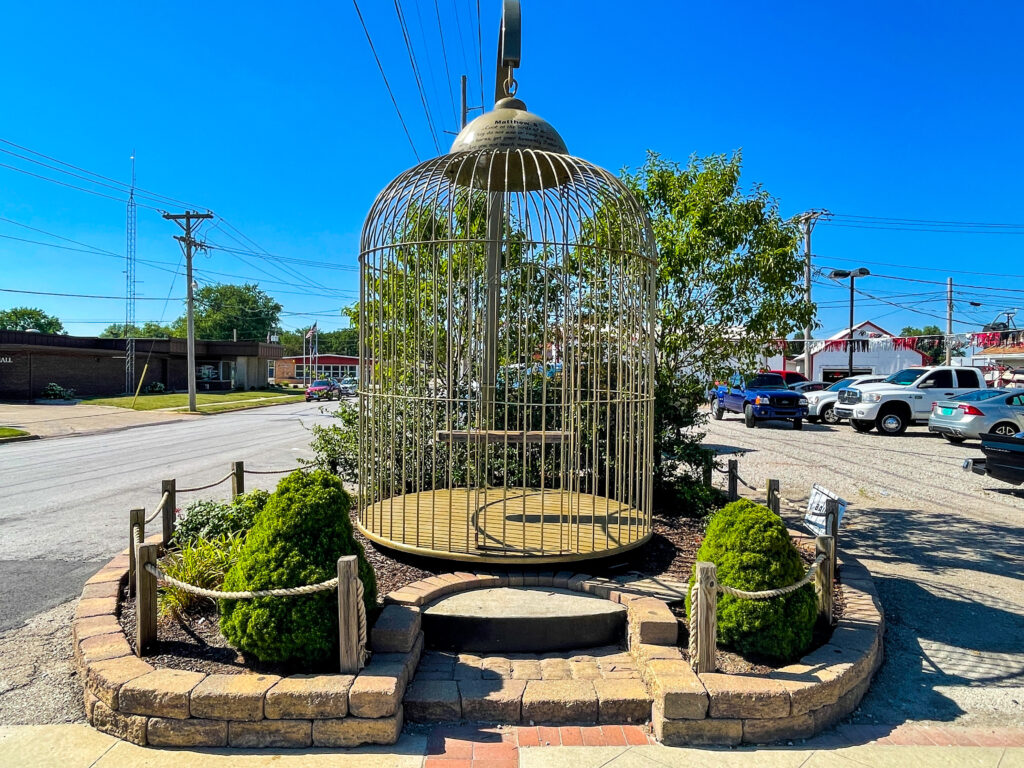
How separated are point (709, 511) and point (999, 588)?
7.98 feet

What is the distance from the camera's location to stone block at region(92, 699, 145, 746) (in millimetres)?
2988

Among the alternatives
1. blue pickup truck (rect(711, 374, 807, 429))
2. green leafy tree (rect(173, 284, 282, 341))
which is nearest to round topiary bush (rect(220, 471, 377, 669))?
blue pickup truck (rect(711, 374, 807, 429))

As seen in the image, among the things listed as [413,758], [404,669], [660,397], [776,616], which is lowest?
[413,758]

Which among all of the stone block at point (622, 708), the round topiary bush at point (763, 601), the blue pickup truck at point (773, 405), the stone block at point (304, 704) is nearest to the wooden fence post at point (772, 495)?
the round topiary bush at point (763, 601)

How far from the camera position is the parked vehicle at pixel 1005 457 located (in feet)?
31.1

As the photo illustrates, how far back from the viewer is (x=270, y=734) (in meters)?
2.98

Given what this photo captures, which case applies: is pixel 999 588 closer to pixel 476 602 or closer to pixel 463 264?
pixel 476 602

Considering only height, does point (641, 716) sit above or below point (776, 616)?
below

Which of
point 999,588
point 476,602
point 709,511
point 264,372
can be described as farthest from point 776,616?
point 264,372

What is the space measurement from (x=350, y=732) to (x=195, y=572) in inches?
71.2

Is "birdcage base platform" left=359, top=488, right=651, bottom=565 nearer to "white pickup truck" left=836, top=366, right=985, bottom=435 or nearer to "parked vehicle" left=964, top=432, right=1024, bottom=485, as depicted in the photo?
"parked vehicle" left=964, top=432, right=1024, bottom=485

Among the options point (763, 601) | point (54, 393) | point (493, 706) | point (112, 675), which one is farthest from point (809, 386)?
point (54, 393)

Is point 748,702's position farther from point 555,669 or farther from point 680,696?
point 555,669

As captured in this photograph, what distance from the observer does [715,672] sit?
3.31 m
